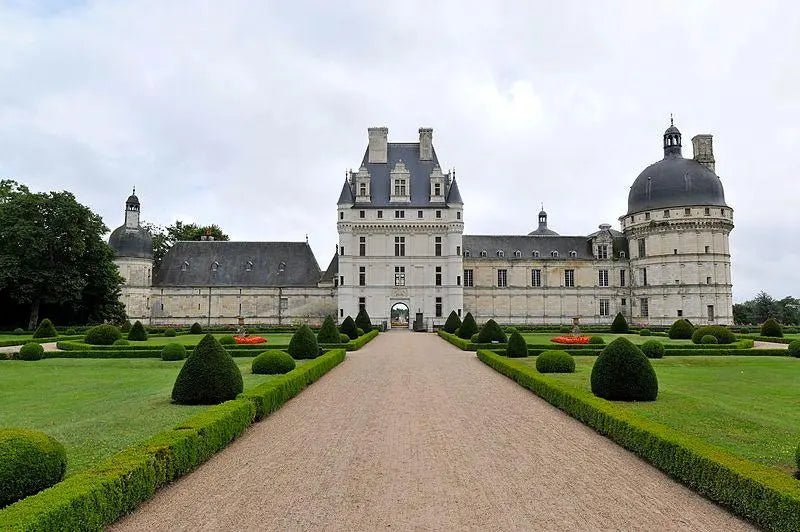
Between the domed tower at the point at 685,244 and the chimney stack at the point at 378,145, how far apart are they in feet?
79.8

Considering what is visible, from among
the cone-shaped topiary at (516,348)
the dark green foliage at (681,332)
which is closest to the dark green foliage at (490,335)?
the cone-shaped topiary at (516,348)

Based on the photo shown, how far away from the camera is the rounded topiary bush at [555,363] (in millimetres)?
17922

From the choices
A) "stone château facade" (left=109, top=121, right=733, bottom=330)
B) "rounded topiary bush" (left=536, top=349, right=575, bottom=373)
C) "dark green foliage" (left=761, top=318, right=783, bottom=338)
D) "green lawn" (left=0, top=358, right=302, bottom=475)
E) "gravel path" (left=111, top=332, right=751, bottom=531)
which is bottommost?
"gravel path" (left=111, top=332, right=751, bottom=531)

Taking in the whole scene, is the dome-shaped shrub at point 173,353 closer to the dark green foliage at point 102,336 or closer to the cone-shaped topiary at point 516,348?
the dark green foliage at point 102,336

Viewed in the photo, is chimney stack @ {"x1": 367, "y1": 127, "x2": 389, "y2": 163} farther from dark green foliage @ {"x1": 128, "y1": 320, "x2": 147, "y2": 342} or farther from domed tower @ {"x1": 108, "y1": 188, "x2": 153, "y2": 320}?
dark green foliage @ {"x1": 128, "y1": 320, "x2": 147, "y2": 342}

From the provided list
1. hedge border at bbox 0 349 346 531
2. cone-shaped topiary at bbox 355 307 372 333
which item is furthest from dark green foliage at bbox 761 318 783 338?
hedge border at bbox 0 349 346 531

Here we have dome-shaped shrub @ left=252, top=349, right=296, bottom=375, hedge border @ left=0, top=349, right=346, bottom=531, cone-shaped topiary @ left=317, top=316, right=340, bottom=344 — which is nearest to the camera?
hedge border @ left=0, top=349, right=346, bottom=531

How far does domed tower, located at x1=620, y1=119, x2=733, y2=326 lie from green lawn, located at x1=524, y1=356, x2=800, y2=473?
3359 centimetres

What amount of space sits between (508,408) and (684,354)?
1557cm

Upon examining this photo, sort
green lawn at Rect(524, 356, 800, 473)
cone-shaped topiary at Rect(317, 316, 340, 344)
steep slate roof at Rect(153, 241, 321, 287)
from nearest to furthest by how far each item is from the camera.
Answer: green lawn at Rect(524, 356, 800, 473) < cone-shaped topiary at Rect(317, 316, 340, 344) < steep slate roof at Rect(153, 241, 321, 287)

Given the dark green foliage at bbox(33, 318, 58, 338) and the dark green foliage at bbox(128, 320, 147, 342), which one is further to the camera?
the dark green foliage at bbox(33, 318, 58, 338)

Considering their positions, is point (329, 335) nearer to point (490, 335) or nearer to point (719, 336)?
point (490, 335)

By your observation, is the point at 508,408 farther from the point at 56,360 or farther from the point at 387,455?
the point at 56,360

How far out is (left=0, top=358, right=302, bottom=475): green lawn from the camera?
8.95 meters
